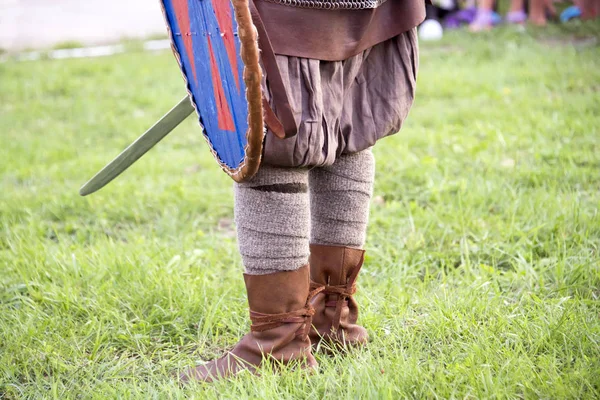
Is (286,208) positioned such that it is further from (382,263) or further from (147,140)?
(382,263)

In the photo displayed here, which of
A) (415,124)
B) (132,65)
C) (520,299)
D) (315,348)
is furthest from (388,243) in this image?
(132,65)

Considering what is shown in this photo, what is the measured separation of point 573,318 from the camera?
1.72 metres

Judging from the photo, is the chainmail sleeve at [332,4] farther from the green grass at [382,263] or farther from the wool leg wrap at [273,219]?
the green grass at [382,263]

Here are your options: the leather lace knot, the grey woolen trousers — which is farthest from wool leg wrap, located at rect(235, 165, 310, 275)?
the leather lace knot

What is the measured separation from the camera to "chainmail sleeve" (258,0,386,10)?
1.35 metres

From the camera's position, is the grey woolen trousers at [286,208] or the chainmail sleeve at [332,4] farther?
the grey woolen trousers at [286,208]

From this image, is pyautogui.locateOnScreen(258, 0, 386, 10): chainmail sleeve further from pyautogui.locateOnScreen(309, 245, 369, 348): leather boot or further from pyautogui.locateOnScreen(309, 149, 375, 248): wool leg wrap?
pyautogui.locateOnScreen(309, 245, 369, 348): leather boot

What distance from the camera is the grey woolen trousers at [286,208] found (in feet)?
4.80

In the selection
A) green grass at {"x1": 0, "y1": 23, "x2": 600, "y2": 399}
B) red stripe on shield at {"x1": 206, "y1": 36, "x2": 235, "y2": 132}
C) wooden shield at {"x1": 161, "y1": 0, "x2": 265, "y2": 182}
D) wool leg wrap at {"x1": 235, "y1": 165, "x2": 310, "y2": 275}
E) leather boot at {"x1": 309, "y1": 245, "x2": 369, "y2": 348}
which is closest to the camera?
wooden shield at {"x1": 161, "y1": 0, "x2": 265, "y2": 182}

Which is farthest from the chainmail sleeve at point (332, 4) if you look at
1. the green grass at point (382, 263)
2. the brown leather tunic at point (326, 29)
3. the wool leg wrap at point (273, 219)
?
the green grass at point (382, 263)

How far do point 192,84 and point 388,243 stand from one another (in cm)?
119

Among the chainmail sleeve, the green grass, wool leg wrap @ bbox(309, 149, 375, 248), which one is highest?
the chainmail sleeve

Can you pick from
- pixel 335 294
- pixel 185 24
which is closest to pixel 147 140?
pixel 185 24

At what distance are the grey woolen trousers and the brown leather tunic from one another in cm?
26
